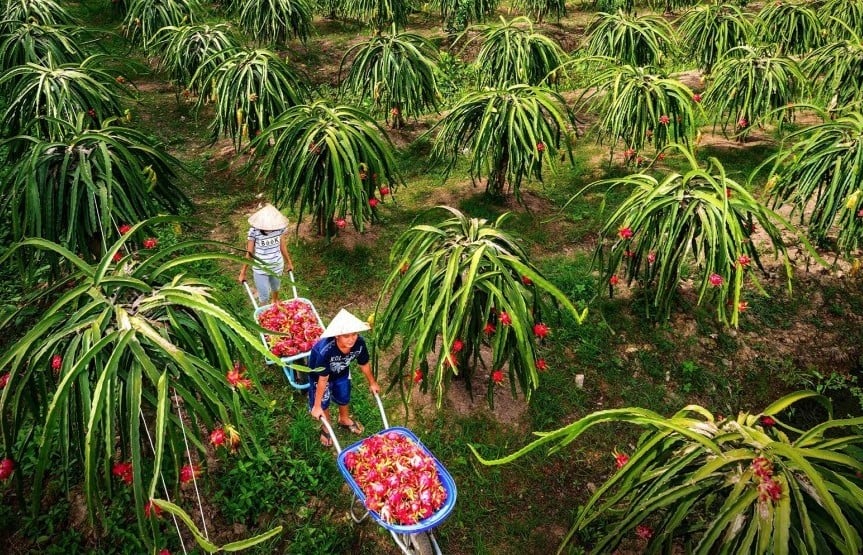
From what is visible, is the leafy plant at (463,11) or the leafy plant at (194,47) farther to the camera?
the leafy plant at (463,11)

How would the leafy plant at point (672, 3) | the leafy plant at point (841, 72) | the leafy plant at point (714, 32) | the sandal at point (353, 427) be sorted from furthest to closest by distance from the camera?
the leafy plant at point (672, 3) → the leafy plant at point (714, 32) → the leafy plant at point (841, 72) → the sandal at point (353, 427)

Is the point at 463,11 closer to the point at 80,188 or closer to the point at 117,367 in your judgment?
the point at 80,188

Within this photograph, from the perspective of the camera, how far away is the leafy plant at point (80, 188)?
339 cm

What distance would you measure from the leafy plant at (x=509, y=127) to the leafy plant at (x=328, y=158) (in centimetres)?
88

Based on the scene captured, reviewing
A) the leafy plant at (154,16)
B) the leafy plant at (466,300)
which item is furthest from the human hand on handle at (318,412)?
the leafy plant at (154,16)

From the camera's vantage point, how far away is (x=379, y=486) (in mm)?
2840

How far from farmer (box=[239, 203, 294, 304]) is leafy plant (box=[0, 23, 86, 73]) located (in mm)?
3331

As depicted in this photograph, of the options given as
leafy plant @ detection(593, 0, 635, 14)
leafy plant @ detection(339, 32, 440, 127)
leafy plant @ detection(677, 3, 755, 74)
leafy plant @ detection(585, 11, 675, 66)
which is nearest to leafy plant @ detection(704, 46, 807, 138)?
leafy plant @ detection(585, 11, 675, 66)

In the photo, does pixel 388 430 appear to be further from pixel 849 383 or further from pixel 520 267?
pixel 849 383

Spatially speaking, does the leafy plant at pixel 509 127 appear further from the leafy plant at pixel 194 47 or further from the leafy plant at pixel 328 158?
the leafy plant at pixel 194 47

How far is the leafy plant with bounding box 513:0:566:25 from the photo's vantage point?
1030 cm

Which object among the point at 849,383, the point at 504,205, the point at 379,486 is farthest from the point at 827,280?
the point at 379,486

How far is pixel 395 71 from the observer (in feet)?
21.2

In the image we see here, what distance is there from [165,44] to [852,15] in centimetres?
1009
